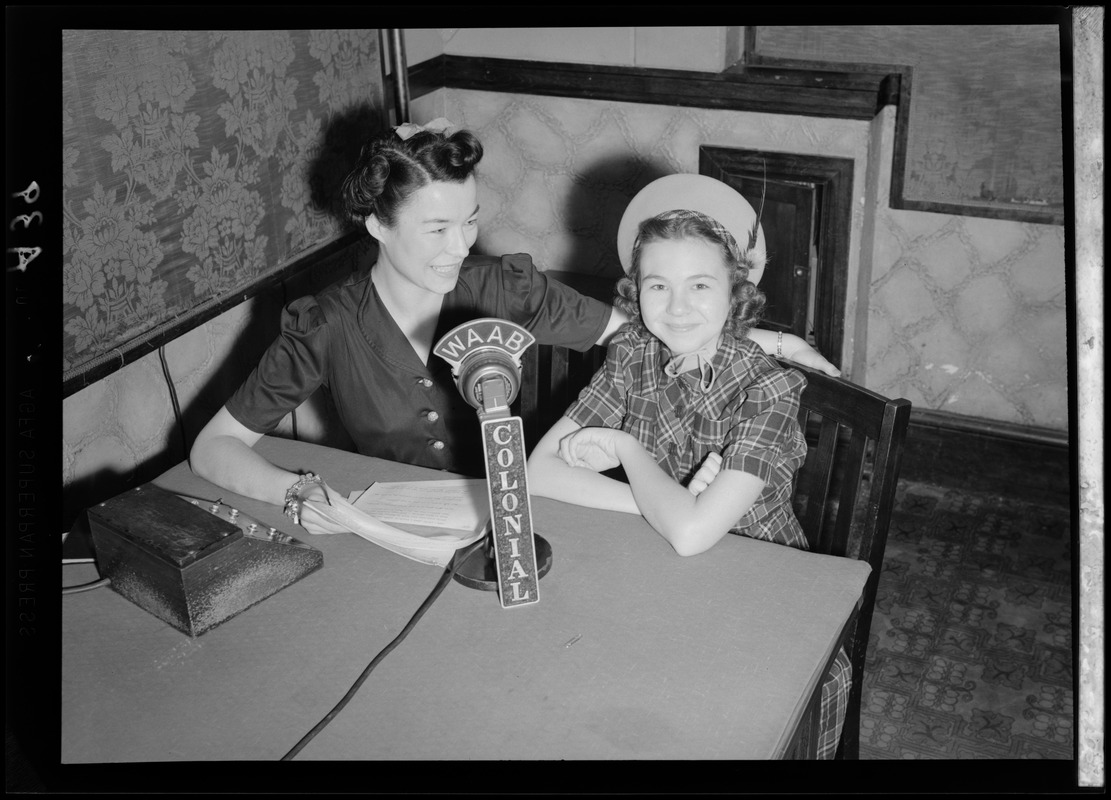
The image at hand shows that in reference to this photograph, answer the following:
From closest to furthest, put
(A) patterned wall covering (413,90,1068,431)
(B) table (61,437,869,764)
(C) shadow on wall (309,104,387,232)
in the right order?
(B) table (61,437,869,764) → (C) shadow on wall (309,104,387,232) → (A) patterned wall covering (413,90,1068,431)

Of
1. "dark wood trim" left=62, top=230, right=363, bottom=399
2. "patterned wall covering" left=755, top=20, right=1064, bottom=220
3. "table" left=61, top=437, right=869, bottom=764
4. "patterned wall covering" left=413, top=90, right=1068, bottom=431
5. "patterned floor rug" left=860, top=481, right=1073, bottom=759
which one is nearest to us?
"table" left=61, top=437, right=869, bottom=764

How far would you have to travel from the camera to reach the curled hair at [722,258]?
1.41 metres

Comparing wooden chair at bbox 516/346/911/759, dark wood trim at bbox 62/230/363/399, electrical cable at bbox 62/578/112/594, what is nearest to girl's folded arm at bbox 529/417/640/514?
wooden chair at bbox 516/346/911/759

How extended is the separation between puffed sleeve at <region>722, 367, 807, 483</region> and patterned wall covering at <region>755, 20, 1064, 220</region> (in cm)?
109

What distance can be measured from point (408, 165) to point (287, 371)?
0.35 meters

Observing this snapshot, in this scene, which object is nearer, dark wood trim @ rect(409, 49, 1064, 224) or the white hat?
the white hat

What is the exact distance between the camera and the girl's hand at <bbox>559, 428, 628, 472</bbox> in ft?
4.81

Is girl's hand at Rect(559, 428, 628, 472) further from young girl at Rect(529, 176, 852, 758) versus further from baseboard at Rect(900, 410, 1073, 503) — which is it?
baseboard at Rect(900, 410, 1073, 503)

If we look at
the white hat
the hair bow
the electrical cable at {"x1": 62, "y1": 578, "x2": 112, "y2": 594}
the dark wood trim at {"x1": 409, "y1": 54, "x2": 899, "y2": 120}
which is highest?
the dark wood trim at {"x1": 409, "y1": 54, "x2": 899, "y2": 120}

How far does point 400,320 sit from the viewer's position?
1674 mm

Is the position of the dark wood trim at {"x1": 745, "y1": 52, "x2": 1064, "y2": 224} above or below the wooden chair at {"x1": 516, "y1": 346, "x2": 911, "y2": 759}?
above

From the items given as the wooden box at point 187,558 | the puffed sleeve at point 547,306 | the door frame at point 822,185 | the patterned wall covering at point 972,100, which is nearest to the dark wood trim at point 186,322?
the wooden box at point 187,558

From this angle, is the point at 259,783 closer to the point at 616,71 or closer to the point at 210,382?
the point at 210,382

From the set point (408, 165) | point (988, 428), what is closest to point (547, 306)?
point (408, 165)
